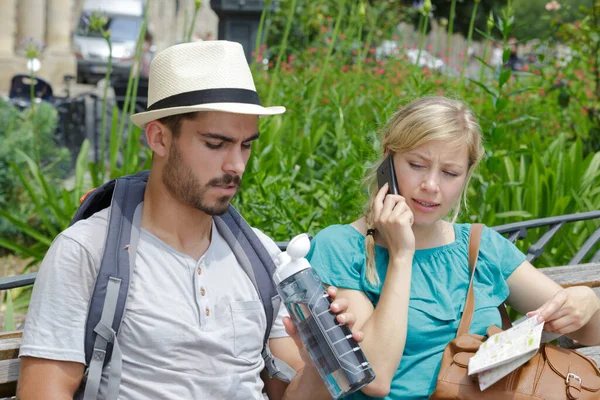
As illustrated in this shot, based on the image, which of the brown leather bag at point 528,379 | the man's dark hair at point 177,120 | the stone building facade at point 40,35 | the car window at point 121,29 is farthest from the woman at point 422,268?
the car window at point 121,29

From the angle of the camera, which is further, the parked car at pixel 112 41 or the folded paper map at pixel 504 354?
the parked car at pixel 112 41

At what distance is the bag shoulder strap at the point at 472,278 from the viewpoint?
2.46m

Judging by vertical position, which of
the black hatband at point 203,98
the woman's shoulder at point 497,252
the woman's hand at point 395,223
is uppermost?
the black hatband at point 203,98

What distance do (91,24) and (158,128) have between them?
2.11 meters

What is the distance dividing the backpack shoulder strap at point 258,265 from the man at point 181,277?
0.08ft

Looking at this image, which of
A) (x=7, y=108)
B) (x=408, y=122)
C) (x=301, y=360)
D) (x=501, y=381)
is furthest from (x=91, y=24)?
(x=7, y=108)

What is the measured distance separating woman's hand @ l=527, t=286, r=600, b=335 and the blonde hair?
1.60 feet

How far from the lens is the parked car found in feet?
76.6

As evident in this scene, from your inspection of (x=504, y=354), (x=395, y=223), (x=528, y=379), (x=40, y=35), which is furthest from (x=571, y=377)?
(x=40, y=35)

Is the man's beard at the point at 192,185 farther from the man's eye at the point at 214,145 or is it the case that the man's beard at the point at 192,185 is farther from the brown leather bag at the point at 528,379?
the brown leather bag at the point at 528,379

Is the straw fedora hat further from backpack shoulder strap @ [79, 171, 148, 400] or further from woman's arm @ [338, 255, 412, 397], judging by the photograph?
woman's arm @ [338, 255, 412, 397]

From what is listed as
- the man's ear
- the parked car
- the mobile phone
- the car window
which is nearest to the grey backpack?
the man's ear

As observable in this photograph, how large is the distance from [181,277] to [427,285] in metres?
0.81

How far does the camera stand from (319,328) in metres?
2.04
